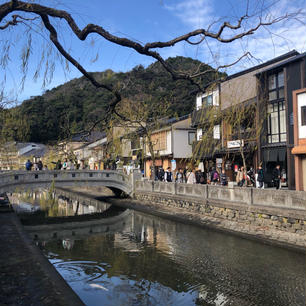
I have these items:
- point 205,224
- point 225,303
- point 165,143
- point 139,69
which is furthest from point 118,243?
point 165,143

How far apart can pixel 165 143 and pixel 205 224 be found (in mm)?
19239

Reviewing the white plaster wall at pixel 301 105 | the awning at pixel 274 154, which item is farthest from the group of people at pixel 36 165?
the white plaster wall at pixel 301 105

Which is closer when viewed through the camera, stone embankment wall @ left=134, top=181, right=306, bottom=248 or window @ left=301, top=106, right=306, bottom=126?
stone embankment wall @ left=134, top=181, right=306, bottom=248

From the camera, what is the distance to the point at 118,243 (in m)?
15.3

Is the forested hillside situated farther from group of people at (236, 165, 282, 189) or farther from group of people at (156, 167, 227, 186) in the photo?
group of people at (236, 165, 282, 189)

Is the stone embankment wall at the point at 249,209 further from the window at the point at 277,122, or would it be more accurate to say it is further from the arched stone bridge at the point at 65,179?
the window at the point at 277,122

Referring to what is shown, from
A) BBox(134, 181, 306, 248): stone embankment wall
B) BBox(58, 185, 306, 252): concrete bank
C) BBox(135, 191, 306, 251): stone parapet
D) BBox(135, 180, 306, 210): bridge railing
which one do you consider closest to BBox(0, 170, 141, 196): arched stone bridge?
BBox(58, 185, 306, 252): concrete bank

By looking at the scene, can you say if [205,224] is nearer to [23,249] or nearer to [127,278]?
[127,278]

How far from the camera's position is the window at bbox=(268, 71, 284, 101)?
22.1 m

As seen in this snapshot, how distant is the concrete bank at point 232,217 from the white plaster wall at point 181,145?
9.68m

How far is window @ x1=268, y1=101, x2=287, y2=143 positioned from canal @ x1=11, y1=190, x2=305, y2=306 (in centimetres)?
996

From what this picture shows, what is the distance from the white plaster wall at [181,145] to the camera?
112 feet

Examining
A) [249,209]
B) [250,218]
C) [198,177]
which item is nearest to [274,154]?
[198,177]

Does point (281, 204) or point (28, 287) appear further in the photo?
point (281, 204)
